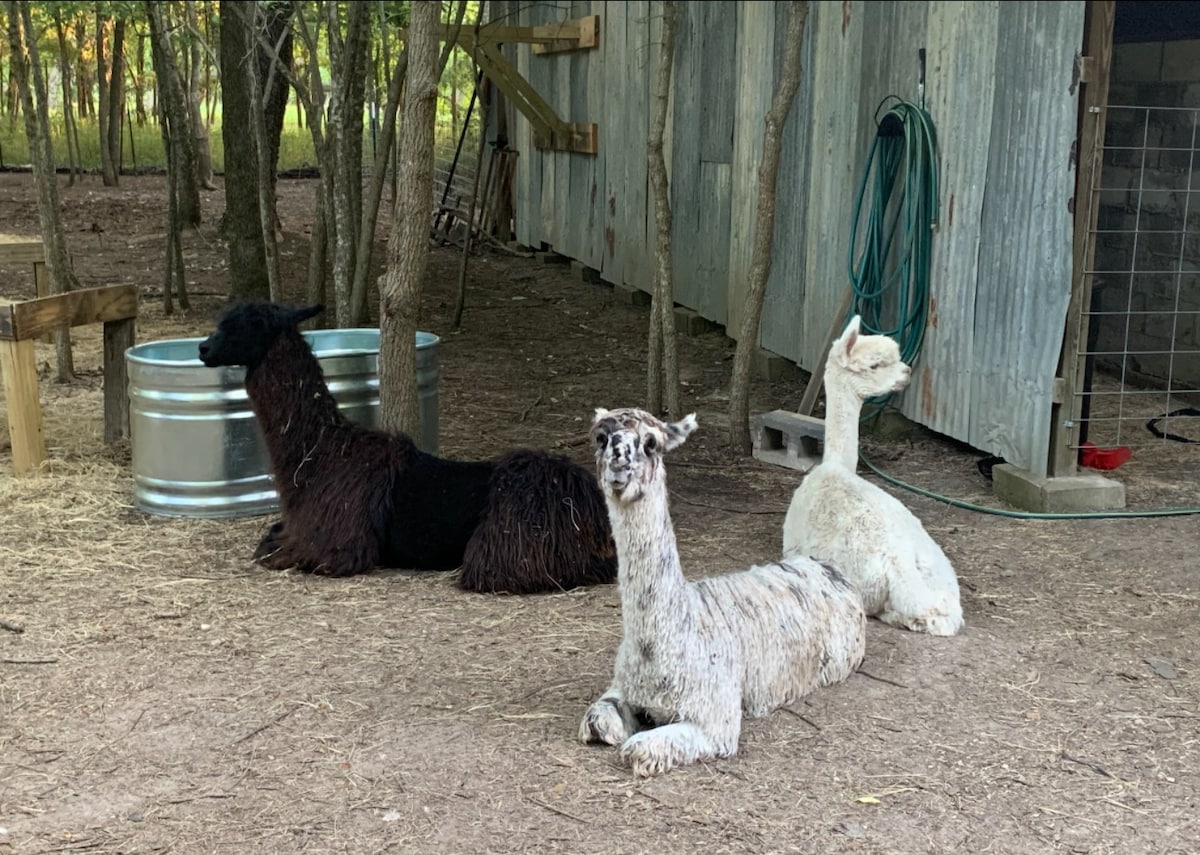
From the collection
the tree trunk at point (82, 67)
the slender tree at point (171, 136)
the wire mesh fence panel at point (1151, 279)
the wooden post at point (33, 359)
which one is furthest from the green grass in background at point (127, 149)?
the wire mesh fence panel at point (1151, 279)

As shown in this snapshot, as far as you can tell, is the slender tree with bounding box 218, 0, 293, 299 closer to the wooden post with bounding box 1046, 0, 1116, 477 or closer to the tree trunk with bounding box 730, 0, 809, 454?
the tree trunk with bounding box 730, 0, 809, 454

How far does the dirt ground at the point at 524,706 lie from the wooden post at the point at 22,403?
0.47 feet

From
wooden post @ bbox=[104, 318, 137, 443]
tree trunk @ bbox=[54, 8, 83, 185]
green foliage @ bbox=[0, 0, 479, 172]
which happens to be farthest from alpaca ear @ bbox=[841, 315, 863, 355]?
tree trunk @ bbox=[54, 8, 83, 185]

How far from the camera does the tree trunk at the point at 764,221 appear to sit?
6887 mm

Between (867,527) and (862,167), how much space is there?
13.3 feet

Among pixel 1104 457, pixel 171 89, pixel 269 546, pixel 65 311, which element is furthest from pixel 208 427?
pixel 171 89

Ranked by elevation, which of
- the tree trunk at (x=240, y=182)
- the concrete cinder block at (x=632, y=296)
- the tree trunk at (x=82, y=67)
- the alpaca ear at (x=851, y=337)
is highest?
the tree trunk at (x=82, y=67)

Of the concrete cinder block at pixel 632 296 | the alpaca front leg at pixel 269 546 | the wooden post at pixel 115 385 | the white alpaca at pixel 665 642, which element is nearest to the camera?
the white alpaca at pixel 665 642

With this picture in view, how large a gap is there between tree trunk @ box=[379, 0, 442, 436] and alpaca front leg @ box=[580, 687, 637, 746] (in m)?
2.68

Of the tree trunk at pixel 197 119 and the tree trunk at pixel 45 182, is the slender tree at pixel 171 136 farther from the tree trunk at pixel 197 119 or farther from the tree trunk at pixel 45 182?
the tree trunk at pixel 197 119

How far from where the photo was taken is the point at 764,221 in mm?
7184

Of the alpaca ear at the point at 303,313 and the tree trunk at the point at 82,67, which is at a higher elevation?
the tree trunk at the point at 82,67

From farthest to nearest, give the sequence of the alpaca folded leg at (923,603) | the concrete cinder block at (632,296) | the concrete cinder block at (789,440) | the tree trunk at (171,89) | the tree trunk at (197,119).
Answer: the tree trunk at (197,119)
the concrete cinder block at (632,296)
the tree trunk at (171,89)
the concrete cinder block at (789,440)
the alpaca folded leg at (923,603)

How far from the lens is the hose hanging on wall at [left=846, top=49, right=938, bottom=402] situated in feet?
24.5
